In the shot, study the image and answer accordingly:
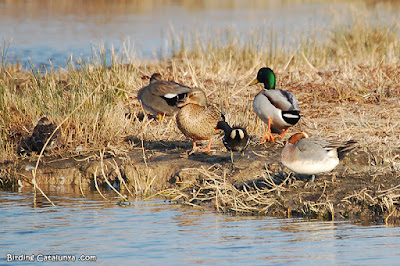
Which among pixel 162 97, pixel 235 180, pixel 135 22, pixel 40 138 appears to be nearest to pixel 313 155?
Result: pixel 235 180

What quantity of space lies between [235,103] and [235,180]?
3.27 meters

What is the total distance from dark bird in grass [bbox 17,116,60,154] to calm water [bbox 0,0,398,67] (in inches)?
265

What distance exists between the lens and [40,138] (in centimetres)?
819

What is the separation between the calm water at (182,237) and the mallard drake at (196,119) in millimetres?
1534

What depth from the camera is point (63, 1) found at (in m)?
31.6

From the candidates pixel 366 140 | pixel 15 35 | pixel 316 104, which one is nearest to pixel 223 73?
pixel 316 104

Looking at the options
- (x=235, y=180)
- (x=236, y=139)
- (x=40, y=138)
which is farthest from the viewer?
(x=40, y=138)

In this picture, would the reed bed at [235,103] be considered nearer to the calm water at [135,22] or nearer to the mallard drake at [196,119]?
the mallard drake at [196,119]

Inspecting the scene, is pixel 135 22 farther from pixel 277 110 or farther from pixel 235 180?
pixel 235 180

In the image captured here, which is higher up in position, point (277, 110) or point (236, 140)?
point (277, 110)

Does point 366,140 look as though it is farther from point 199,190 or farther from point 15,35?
point 15,35

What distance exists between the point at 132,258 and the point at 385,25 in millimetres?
11739

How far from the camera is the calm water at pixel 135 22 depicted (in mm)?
17109

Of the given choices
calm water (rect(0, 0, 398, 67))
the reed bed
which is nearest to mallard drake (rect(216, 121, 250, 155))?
the reed bed
